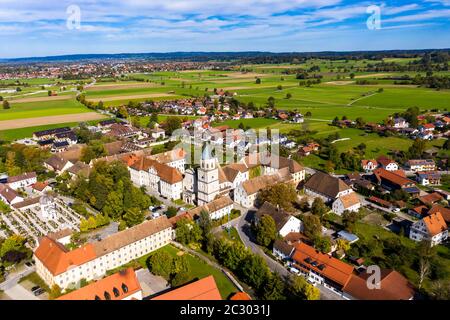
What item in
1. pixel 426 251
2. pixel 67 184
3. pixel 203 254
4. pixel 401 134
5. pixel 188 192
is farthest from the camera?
pixel 401 134

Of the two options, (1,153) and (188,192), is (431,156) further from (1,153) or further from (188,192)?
(1,153)

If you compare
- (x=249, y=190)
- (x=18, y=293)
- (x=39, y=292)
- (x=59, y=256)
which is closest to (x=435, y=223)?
(x=249, y=190)

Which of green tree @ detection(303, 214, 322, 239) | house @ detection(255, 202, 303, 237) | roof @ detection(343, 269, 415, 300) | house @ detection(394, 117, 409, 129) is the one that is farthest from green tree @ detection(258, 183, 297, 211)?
house @ detection(394, 117, 409, 129)

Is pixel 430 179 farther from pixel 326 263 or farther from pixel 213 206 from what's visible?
pixel 213 206

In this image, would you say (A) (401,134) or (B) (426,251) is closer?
(B) (426,251)
